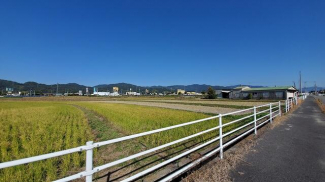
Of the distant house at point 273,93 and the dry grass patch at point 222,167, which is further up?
the distant house at point 273,93

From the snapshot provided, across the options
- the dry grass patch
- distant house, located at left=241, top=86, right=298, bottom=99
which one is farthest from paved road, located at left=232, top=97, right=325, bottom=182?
distant house, located at left=241, top=86, right=298, bottom=99

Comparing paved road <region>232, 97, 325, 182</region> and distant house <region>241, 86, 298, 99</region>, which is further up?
distant house <region>241, 86, 298, 99</region>

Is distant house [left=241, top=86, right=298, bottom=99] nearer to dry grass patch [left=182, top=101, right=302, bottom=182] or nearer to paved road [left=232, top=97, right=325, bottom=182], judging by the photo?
paved road [left=232, top=97, right=325, bottom=182]

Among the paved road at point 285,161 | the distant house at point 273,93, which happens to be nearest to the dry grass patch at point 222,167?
the paved road at point 285,161

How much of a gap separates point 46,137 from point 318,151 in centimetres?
993

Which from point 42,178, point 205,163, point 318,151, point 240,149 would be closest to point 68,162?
point 42,178

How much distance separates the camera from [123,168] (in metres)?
4.55

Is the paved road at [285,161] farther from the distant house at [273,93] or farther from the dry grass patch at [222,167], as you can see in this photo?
the distant house at [273,93]

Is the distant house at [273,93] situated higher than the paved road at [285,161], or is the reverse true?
the distant house at [273,93]

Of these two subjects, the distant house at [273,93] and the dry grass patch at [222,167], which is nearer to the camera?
the dry grass patch at [222,167]

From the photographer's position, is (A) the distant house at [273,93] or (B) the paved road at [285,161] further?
(A) the distant house at [273,93]

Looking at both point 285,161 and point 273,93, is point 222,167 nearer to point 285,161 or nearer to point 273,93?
point 285,161

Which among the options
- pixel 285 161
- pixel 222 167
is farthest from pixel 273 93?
pixel 222 167

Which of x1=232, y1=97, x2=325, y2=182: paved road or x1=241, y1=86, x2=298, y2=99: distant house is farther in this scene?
x1=241, y1=86, x2=298, y2=99: distant house
